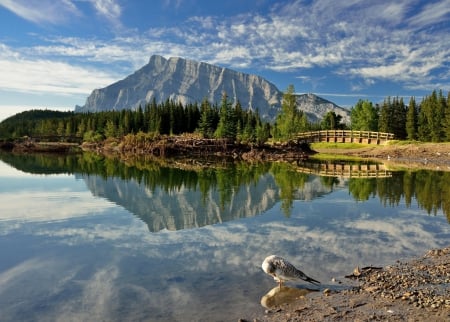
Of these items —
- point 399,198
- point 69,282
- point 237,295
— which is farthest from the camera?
point 399,198

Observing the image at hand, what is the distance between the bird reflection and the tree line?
83.0 metres

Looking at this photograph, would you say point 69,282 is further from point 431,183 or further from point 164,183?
point 431,183

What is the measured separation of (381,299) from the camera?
900cm

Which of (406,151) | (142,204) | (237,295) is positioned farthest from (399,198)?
(406,151)

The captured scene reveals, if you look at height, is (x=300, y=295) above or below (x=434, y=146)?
below

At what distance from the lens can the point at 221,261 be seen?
12055 mm

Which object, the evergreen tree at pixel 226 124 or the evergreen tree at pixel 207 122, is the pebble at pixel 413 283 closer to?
the evergreen tree at pixel 226 124

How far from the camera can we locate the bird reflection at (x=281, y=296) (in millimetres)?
9076

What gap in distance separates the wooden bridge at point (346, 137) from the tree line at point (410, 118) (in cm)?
1142

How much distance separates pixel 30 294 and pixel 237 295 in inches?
212

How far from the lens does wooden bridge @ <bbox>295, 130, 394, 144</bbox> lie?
82062 millimetres

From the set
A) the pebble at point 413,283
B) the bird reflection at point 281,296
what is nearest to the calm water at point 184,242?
the bird reflection at point 281,296

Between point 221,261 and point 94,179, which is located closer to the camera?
point 221,261

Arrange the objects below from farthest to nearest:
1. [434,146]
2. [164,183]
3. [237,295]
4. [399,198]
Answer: [434,146], [164,183], [399,198], [237,295]
